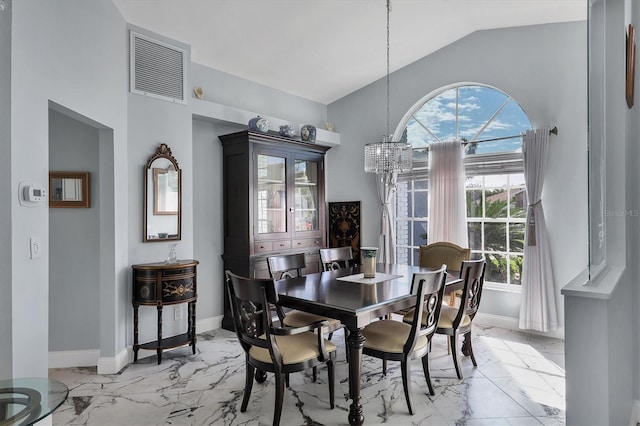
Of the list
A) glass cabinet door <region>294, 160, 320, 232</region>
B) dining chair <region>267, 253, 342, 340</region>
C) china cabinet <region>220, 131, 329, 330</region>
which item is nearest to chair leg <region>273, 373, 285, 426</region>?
dining chair <region>267, 253, 342, 340</region>

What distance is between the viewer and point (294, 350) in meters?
2.33

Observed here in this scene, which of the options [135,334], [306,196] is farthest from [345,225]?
[135,334]

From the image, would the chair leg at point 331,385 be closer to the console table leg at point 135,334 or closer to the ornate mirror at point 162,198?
the console table leg at point 135,334

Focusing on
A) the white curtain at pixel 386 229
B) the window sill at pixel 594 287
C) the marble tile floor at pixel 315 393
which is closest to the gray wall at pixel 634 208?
the window sill at pixel 594 287

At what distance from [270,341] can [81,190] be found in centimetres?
233

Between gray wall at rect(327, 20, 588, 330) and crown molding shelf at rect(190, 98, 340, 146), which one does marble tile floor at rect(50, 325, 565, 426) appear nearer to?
gray wall at rect(327, 20, 588, 330)

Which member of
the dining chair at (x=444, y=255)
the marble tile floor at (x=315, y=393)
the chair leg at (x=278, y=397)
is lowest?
the marble tile floor at (x=315, y=393)

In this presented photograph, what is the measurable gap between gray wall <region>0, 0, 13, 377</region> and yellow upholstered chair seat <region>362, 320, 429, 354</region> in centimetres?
200

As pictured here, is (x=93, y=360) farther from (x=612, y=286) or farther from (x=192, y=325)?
(x=612, y=286)

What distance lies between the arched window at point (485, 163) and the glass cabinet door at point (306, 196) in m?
1.19

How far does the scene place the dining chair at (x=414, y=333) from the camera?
91.5 inches

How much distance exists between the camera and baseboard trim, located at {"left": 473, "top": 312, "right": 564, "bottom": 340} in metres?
3.81

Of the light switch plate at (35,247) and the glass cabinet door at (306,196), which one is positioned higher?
the glass cabinet door at (306,196)

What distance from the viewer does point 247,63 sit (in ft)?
13.7
